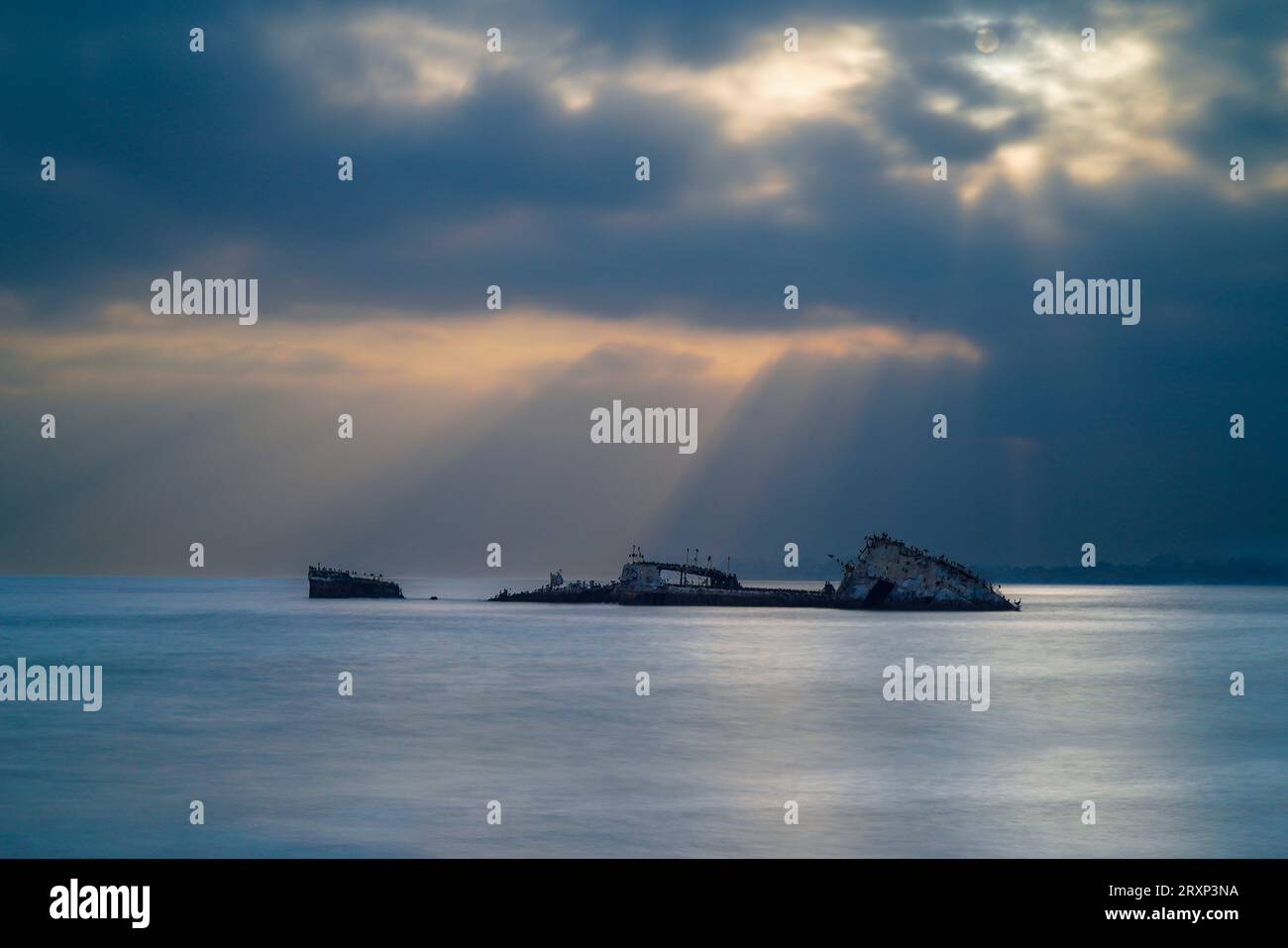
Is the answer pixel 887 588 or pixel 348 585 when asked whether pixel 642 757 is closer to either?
pixel 887 588

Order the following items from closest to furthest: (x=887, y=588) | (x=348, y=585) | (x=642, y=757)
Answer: (x=642, y=757) → (x=887, y=588) → (x=348, y=585)

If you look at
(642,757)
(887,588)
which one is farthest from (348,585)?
(642,757)

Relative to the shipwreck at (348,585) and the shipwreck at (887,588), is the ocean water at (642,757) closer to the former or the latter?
the shipwreck at (887,588)

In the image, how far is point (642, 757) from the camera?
30.9 metres

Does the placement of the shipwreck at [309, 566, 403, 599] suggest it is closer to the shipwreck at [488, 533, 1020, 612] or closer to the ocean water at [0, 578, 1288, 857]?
the shipwreck at [488, 533, 1020, 612]

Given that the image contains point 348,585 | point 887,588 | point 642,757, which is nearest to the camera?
point 642,757

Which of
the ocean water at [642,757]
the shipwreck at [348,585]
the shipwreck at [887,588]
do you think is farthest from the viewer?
the shipwreck at [348,585]

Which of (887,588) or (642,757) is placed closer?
(642,757)

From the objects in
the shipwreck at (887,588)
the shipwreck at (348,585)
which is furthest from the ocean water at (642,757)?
the shipwreck at (348,585)

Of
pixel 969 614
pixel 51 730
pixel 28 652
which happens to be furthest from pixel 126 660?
pixel 969 614

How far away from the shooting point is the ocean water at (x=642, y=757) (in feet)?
70.7

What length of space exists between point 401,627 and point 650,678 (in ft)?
146

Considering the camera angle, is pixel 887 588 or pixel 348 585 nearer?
pixel 887 588
